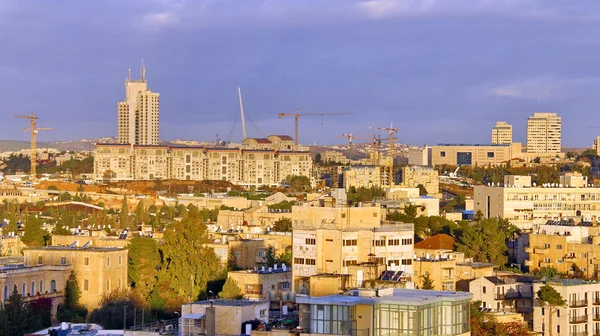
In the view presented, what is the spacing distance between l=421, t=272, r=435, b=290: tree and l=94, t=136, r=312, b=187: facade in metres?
97.7

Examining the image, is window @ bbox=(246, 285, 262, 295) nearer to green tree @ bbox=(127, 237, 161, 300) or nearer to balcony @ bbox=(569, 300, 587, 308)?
green tree @ bbox=(127, 237, 161, 300)

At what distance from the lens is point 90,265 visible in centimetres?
4262

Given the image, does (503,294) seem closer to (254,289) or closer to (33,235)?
(254,289)

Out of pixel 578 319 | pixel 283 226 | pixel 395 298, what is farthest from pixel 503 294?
pixel 283 226

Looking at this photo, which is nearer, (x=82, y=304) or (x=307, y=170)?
(x=82, y=304)

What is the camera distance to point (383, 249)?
37.3m

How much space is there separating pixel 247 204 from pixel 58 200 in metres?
17.4

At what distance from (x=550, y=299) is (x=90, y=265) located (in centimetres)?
1586


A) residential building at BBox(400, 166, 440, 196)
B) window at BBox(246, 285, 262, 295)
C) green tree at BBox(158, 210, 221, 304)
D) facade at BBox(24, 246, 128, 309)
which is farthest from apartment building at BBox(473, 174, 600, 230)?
residential building at BBox(400, 166, 440, 196)

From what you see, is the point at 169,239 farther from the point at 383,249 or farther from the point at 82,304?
the point at 383,249

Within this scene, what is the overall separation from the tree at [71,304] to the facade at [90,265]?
0.65 feet

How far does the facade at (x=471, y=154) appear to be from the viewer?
183375 millimetres

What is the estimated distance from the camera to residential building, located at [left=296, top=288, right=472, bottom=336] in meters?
21.0

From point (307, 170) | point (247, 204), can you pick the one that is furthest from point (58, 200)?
point (307, 170)
